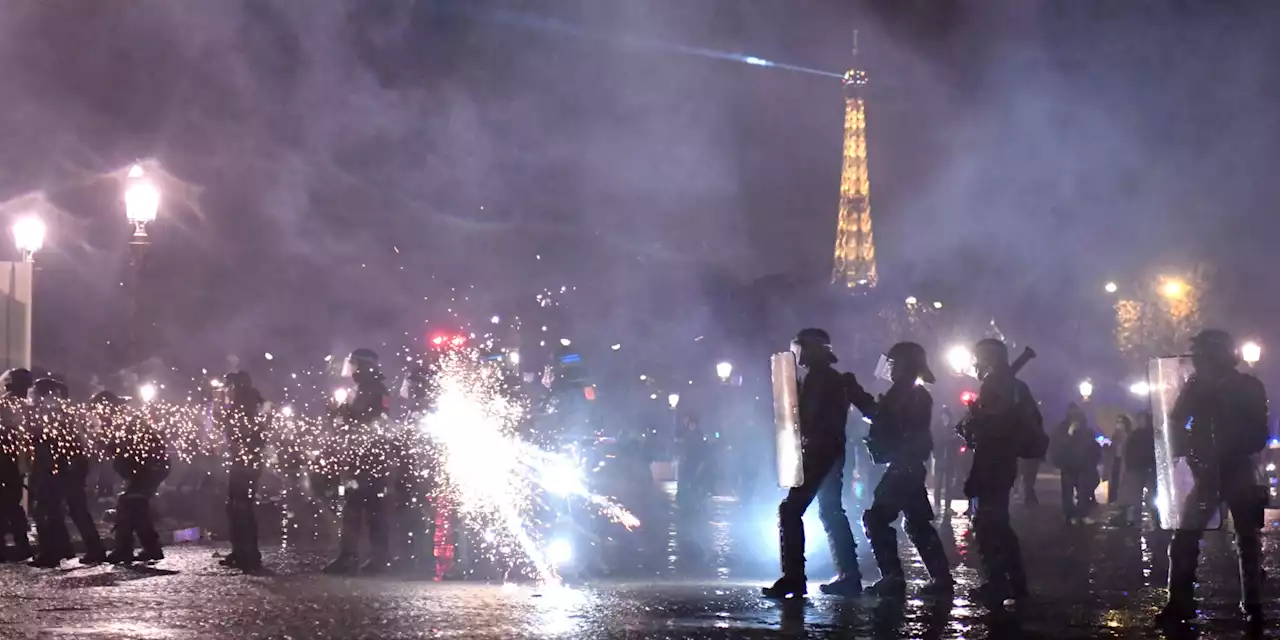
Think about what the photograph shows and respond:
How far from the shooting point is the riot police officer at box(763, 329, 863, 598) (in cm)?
804

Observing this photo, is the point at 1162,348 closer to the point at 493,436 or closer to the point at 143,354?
the point at 493,436

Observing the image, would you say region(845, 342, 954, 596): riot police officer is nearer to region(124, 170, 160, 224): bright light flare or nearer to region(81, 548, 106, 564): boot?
region(81, 548, 106, 564): boot

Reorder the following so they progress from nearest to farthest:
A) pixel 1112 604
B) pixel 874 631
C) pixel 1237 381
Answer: pixel 874 631, pixel 1237 381, pixel 1112 604

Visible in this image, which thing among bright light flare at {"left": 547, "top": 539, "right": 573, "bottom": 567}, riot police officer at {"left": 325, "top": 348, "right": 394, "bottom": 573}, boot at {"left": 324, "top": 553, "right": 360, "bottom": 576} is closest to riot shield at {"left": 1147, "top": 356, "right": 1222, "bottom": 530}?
bright light flare at {"left": 547, "top": 539, "right": 573, "bottom": 567}

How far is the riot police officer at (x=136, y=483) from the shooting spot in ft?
35.8

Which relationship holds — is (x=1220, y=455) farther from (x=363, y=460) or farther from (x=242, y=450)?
(x=242, y=450)

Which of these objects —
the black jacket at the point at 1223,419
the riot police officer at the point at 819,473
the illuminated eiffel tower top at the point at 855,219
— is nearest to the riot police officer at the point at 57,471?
the riot police officer at the point at 819,473

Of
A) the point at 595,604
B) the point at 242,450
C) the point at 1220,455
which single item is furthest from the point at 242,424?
the point at 1220,455

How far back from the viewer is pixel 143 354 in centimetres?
1524

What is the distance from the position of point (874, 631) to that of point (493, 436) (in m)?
13.2

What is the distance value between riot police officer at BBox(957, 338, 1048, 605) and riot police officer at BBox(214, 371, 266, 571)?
18.4ft

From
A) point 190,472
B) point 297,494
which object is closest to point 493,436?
point 297,494

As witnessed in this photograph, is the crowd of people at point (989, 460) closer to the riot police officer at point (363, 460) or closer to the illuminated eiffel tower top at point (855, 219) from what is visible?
the riot police officer at point (363, 460)

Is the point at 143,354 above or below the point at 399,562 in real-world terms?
above
